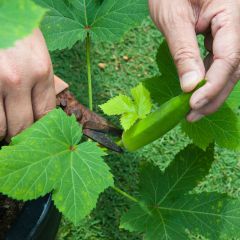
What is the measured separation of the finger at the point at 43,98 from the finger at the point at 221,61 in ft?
0.98

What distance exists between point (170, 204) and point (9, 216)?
42 cm

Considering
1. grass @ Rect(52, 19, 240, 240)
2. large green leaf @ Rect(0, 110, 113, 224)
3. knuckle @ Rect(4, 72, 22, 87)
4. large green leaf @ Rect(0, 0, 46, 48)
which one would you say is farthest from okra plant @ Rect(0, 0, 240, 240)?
large green leaf @ Rect(0, 0, 46, 48)

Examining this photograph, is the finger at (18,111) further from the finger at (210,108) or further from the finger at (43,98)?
the finger at (210,108)

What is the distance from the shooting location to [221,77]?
2.97 feet

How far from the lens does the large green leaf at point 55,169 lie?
875 mm

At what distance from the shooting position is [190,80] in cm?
88

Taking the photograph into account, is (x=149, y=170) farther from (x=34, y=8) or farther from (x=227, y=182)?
(x=34, y=8)

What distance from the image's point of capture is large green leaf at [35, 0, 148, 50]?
1.14m

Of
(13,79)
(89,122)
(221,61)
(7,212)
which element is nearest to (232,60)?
(221,61)

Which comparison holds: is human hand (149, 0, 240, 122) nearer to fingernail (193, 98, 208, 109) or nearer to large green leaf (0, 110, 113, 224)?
fingernail (193, 98, 208, 109)

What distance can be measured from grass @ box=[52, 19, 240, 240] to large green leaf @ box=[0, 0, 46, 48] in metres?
1.32

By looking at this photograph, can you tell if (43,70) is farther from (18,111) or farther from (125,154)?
(125,154)

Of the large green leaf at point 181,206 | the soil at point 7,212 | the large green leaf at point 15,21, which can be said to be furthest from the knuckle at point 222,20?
the large green leaf at point 15,21

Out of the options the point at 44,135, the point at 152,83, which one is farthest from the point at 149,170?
the point at 44,135
